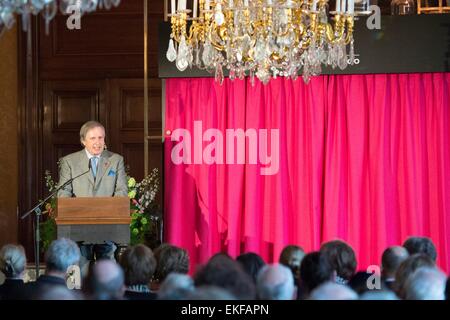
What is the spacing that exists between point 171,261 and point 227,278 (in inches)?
62.6

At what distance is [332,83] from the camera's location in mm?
8117

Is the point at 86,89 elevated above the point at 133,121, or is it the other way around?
the point at 86,89

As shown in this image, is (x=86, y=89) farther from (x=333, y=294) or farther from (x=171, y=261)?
(x=333, y=294)

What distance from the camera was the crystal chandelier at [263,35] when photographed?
6.64 meters

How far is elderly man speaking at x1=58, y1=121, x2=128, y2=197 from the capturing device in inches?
Answer: 302

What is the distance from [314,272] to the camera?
4336 mm

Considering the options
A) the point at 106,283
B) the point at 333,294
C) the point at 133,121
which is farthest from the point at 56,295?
the point at 133,121

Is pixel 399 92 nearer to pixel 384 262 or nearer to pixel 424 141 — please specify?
pixel 424 141

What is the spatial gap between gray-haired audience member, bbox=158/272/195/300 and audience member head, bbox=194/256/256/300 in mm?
35

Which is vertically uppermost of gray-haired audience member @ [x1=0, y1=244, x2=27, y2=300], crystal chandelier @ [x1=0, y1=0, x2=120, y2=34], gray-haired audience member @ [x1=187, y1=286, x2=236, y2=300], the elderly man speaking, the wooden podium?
crystal chandelier @ [x1=0, y1=0, x2=120, y2=34]

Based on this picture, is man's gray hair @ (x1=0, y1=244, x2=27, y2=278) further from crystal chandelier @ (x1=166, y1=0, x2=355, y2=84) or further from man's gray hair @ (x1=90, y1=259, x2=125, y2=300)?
crystal chandelier @ (x1=166, y1=0, x2=355, y2=84)


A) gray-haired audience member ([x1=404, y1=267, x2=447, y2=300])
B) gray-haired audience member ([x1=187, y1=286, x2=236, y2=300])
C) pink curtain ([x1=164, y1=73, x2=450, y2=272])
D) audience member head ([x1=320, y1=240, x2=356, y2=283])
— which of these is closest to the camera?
gray-haired audience member ([x1=187, y1=286, x2=236, y2=300])

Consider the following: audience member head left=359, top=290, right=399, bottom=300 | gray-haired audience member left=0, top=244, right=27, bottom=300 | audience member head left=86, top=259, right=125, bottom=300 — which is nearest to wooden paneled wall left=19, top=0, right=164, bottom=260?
gray-haired audience member left=0, top=244, right=27, bottom=300
